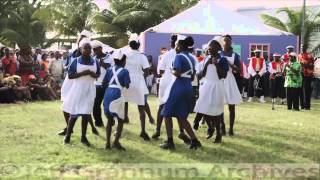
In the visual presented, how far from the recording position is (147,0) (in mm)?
31328

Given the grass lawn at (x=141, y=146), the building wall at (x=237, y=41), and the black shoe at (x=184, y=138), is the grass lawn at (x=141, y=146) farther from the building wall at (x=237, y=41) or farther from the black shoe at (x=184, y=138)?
the building wall at (x=237, y=41)

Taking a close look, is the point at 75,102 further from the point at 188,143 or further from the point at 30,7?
the point at 30,7

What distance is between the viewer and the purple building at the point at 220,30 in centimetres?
2205

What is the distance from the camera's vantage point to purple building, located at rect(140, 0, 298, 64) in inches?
868

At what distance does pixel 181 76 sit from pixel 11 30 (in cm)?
2639

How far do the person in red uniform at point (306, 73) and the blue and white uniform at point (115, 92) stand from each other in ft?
28.1

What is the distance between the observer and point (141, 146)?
28.4 feet

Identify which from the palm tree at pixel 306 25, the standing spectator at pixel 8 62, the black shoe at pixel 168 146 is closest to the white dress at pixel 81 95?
the black shoe at pixel 168 146

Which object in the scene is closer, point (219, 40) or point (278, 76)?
point (219, 40)

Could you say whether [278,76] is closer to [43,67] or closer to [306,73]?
[306,73]

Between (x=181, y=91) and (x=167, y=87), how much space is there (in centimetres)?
45

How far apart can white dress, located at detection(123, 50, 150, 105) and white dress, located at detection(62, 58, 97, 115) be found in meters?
1.09

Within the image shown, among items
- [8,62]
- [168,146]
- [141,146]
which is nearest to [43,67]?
[8,62]

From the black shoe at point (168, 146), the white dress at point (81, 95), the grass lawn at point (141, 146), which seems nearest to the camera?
the grass lawn at point (141, 146)
